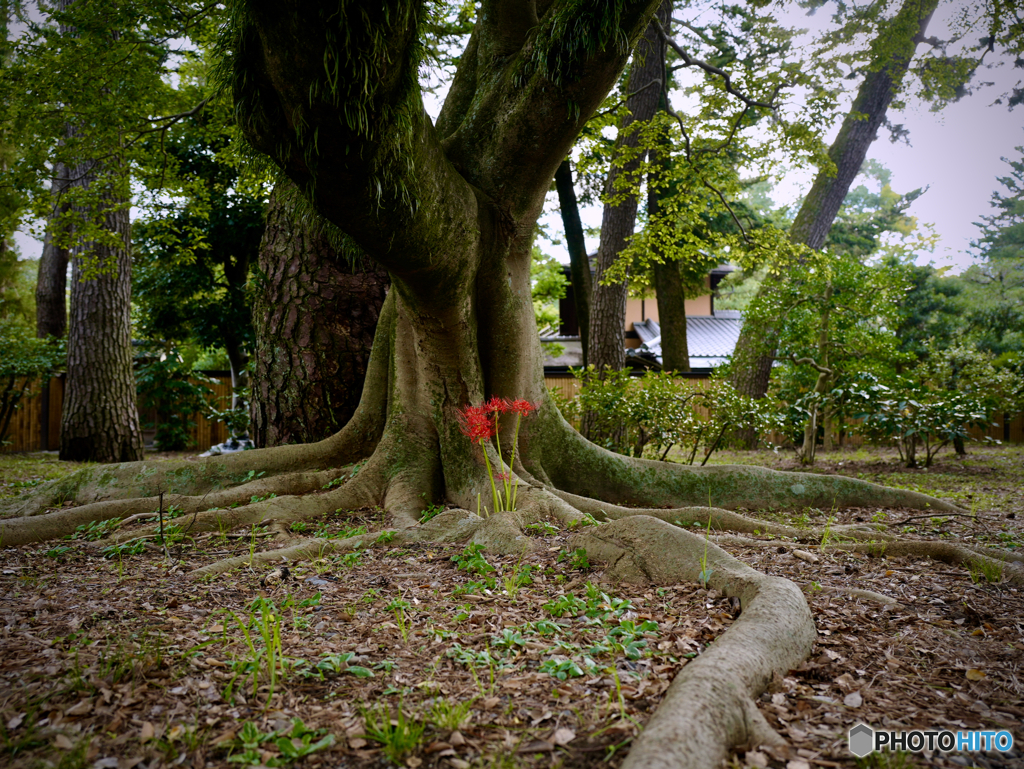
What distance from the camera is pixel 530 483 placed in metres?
4.33

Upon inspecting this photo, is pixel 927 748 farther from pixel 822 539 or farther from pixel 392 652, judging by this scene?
pixel 822 539

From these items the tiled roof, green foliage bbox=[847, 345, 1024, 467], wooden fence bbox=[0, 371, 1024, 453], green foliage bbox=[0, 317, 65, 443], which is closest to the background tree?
wooden fence bbox=[0, 371, 1024, 453]

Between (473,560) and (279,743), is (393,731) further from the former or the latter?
(473,560)

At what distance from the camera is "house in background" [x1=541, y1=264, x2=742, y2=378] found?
712 inches

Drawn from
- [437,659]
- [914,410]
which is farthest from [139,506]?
[914,410]

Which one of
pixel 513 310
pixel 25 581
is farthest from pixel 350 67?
pixel 25 581

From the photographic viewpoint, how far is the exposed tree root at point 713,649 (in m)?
1.46

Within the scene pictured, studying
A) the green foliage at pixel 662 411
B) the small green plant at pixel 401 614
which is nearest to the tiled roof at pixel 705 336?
the green foliage at pixel 662 411

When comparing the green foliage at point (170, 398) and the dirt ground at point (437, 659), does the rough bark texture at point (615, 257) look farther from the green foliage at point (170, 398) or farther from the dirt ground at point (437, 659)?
the green foliage at point (170, 398)

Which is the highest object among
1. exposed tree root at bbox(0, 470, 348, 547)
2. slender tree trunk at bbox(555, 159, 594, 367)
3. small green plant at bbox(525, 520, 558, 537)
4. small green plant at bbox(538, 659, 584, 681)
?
slender tree trunk at bbox(555, 159, 594, 367)

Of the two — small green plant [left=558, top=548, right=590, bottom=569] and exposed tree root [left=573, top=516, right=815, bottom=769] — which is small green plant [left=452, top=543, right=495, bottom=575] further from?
exposed tree root [left=573, top=516, right=815, bottom=769]

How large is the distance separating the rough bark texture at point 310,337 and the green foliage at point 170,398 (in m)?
8.45

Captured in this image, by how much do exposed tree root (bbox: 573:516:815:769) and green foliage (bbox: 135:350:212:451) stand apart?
11.9 meters

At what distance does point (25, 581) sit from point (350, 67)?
2888 millimetres
